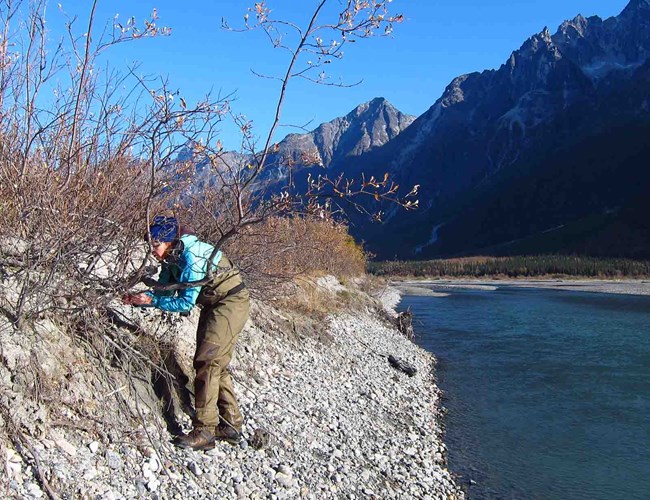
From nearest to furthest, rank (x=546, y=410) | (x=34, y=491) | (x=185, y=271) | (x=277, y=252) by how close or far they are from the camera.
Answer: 1. (x=34, y=491)
2. (x=185, y=271)
3. (x=277, y=252)
4. (x=546, y=410)

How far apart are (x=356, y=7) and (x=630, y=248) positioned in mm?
137586

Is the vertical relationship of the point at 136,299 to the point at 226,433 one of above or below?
above

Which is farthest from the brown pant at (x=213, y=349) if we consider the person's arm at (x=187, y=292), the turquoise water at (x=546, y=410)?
the turquoise water at (x=546, y=410)

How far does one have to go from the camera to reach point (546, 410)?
12.8 m

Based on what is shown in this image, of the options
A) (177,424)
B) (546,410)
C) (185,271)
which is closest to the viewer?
(185,271)

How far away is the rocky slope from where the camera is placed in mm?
4684

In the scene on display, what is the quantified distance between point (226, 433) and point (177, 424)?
529 millimetres

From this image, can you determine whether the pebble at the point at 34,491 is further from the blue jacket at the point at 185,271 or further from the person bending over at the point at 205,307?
the blue jacket at the point at 185,271

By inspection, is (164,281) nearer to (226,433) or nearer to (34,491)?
(226,433)

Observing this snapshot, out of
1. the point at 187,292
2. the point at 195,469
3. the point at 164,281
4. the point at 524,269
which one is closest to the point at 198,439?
the point at 195,469

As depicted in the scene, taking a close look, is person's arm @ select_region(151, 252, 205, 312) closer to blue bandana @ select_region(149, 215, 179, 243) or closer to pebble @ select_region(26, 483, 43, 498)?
blue bandana @ select_region(149, 215, 179, 243)

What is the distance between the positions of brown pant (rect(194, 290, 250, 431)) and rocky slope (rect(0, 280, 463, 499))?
44cm

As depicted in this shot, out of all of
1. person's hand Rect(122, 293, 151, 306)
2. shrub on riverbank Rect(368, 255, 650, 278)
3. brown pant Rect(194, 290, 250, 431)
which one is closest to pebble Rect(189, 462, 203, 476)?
brown pant Rect(194, 290, 250, 431)

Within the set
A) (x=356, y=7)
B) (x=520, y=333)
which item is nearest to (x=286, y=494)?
(x=356, y=7)
